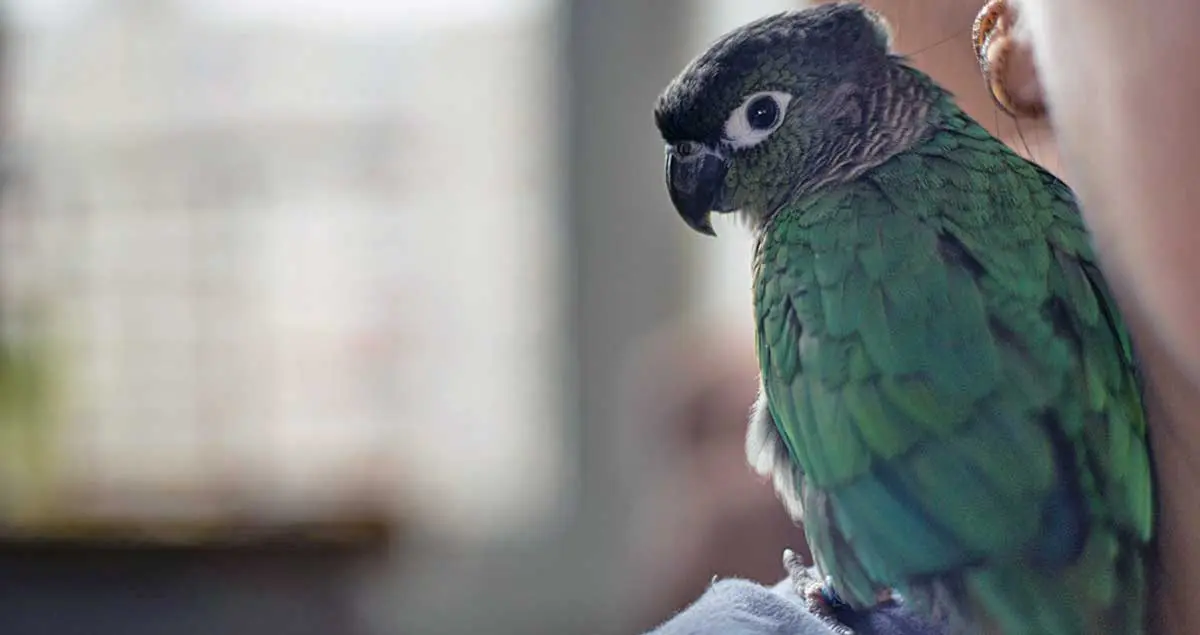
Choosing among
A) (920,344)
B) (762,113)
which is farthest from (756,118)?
(920,344)

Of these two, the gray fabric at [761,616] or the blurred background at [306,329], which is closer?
the gray fabric at [761,616]

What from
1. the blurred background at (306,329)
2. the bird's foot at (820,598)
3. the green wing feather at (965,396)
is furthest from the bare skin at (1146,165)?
the blurred background at (306,329)

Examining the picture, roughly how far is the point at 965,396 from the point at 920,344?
0.08 feet

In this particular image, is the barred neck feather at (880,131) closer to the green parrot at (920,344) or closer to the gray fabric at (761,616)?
the green parrot at (920,344)

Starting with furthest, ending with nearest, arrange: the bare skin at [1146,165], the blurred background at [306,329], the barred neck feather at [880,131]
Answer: the blurred background at [306,329] < the barred neck feather at [880,131] < the bare skin at [1146,165]

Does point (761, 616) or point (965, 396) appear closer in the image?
point (965, 396)

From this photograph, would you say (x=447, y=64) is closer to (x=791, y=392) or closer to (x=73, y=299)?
(x=73, y=299)

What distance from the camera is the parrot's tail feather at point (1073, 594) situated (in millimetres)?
303

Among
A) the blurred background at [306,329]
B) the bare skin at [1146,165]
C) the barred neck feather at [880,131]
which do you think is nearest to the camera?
the bare skin at [1146,165]

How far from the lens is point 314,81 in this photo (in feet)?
5.54

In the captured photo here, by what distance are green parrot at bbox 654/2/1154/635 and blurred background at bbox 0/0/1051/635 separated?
3.82 ft

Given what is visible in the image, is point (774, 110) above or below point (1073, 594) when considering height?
above

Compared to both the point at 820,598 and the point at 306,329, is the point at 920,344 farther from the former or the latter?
the point at 306,329

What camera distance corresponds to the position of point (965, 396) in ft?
1.05
